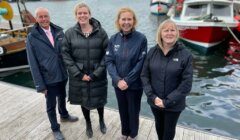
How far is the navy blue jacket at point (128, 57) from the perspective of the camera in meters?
2.92

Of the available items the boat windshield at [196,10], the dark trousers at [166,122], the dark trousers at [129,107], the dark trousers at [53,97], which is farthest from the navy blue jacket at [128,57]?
the boat windshield at [196,10]

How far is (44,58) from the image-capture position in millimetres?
3221

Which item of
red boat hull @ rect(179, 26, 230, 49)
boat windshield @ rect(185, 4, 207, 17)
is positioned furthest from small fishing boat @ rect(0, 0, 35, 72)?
boat windshield @ rect(185, 4, 207, 17)

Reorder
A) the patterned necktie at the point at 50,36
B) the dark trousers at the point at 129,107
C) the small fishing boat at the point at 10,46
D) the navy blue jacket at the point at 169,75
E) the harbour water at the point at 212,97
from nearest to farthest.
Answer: the navy blue jacket at the point at 169,75 → the dark trousers at the point at 129,107 → the patterned necktie at the point at 50,36 → the harbour water at the point at 212,97 → the small fishing boat at the point at 10,46

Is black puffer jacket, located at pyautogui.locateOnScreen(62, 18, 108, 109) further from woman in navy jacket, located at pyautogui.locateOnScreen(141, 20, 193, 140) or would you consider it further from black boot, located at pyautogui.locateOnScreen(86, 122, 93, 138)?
woman in navy jacket, located at pyautogui.locateOnScreen(141, 20, 193, 140)

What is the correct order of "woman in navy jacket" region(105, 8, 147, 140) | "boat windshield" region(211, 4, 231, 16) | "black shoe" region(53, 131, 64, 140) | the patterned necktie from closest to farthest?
"woman in navy jacket" region(105, 8, 147, 140)
the patterned necktie
"black shoe" region(53, 131, 64, 140)
"boat windshield" region(211, 4, 231, 16)

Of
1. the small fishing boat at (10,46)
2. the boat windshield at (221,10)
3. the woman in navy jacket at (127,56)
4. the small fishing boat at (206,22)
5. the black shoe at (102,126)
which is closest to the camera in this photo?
the woman in navy jacket at (127,56)

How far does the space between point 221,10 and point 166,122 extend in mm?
10100

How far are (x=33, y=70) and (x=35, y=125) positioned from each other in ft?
3.90

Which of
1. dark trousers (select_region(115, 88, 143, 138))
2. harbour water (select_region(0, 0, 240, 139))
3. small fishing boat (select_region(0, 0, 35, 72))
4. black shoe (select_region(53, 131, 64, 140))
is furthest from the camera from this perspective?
small fishing boat (select_region(0, 0, 35, 72))

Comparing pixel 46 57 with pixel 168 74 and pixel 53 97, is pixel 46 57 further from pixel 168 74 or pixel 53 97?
pixel 168 74

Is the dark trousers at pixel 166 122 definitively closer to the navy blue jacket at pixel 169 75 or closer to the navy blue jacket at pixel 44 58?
the navy blue jacket at pixel 169 75

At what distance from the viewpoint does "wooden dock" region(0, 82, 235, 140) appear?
143 inches

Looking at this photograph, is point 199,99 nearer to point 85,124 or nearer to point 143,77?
point 85,124
